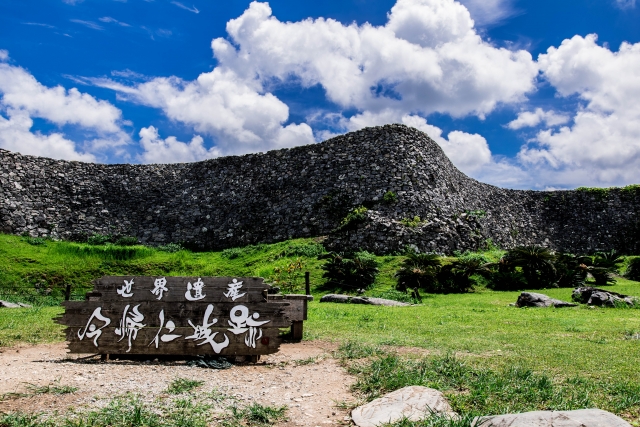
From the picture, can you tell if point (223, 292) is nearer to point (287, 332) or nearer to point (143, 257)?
point (287, 332)

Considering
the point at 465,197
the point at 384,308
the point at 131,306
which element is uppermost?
the point at 465,197

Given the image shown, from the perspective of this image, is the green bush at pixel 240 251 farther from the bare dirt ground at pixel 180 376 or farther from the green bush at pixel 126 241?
the bare dirt ground at pixel 180 376

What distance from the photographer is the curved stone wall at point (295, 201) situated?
24.5 meters

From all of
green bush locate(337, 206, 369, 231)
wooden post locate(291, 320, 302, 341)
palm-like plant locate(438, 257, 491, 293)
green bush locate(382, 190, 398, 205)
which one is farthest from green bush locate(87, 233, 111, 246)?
wooden post locate(291, 320, 302, 341)

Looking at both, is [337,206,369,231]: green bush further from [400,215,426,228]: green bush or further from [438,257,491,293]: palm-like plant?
[438,257,491,293]: palm-like plant

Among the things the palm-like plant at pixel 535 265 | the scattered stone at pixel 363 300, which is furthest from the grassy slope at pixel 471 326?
the palm-like plant at pixel 535 265

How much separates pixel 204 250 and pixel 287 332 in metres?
19.4

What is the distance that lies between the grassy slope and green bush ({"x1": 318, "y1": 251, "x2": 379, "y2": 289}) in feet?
1.72

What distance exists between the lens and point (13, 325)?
32.7ft

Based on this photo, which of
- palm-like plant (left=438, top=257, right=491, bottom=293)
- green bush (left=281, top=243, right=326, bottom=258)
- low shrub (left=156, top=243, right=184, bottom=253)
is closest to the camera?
palm-like plant (left=438, top=257, right=491, bottom=293)

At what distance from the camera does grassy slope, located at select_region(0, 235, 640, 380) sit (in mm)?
6785

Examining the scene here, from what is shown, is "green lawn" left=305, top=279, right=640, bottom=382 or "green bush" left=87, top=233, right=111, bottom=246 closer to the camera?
"green lawn" left=305, top=279, right=640, bottom=382

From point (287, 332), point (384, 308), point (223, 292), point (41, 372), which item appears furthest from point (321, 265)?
point (41, 372)

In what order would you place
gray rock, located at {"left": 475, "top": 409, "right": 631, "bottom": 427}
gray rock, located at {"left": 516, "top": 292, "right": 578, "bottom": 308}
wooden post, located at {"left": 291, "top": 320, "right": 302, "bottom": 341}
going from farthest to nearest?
1. gray rock, located at {"left": 516, "top": 292, "right": 578, "bottom": 308}
2. wooden post, located at {"left": 291, "top": 320, "right": 302, "bottom": 341}
3. gray rock, located at {"left": 475, "top": 409, "right": 631, "bottom": 427}
